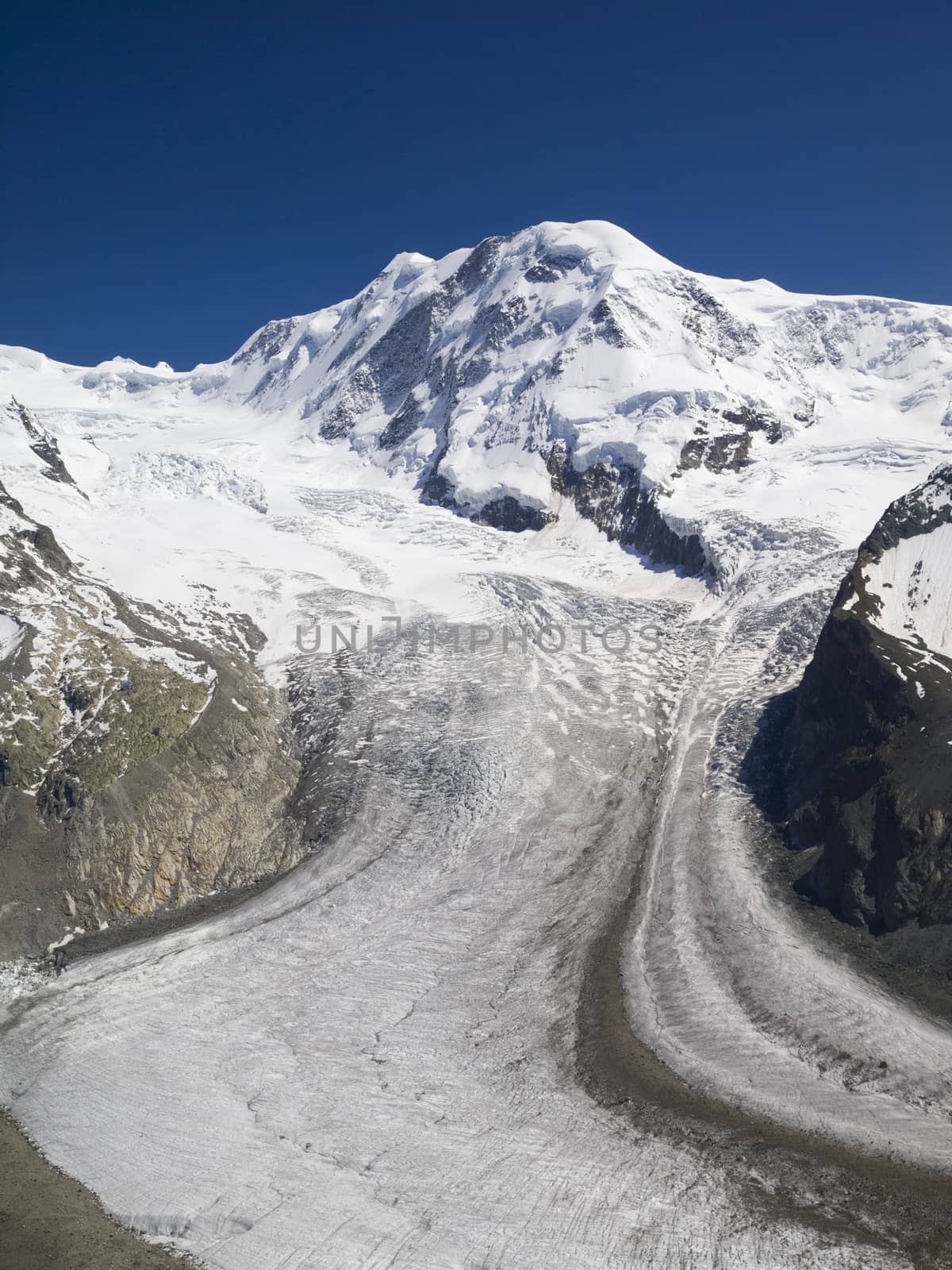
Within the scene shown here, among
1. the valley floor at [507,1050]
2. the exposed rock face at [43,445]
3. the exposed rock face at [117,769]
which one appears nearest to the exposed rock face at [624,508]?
the valley floor at [507,1050]

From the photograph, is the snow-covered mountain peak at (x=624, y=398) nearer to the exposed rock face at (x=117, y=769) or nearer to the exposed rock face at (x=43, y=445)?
the exposed rock face at (x=43, y=445)

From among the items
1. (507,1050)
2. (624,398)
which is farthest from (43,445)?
(507,1050)

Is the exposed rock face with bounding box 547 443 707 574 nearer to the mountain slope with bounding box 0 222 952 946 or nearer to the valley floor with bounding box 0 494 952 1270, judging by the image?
the mountain slope with bounding box 0 222 952 946

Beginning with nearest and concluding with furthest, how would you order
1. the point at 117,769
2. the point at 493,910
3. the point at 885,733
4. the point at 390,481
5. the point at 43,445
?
the point at 493,910, the point at 885,733, the point at 117,769, the point at 43,445, the point at 390,481

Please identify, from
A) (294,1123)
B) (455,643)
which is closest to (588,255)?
(455,643)

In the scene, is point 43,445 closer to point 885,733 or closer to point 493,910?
point 493,910

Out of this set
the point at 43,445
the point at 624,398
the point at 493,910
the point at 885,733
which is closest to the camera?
the point at 493,910

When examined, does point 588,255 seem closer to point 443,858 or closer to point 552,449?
point 552,449

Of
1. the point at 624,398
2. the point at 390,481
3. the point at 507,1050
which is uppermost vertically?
the point at 624,398
